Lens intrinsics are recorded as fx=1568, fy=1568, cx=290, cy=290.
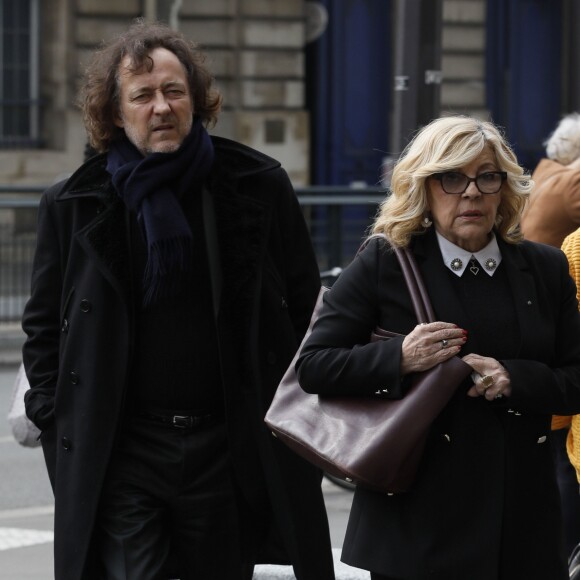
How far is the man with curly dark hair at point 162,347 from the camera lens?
402cm

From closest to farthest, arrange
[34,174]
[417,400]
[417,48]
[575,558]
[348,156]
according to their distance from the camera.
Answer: [417,400]
[575,558]
[417,48]
[34,174]
[348,156]

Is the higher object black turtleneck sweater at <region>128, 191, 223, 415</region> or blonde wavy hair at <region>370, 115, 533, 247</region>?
blonde wavy hair at <region>370, 115, 533, 247</region>

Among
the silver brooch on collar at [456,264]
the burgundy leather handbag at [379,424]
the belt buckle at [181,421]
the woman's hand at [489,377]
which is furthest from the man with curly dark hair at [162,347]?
the woman's hand at [489,377]

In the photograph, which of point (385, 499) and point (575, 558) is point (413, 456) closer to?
point (385, 499)

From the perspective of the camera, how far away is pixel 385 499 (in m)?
3.59

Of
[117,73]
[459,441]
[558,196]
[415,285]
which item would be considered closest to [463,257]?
[415,285]

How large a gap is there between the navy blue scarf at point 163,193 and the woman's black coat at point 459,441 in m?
0.51

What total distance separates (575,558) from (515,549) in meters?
1.30

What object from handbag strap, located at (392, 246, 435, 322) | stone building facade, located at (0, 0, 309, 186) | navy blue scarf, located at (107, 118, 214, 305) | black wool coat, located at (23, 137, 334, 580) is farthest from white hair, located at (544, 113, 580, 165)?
stone building facade, located at (0, 0, 309, 186)

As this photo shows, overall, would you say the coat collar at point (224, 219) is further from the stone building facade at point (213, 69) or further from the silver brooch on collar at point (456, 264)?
the stone building facade at point (213, 69)

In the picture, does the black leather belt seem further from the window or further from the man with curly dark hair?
the window

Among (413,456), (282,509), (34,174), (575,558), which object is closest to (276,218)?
(282,509)

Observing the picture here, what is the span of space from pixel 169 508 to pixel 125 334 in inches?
18.4

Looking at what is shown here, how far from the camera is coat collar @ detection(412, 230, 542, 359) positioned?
3.56 m
